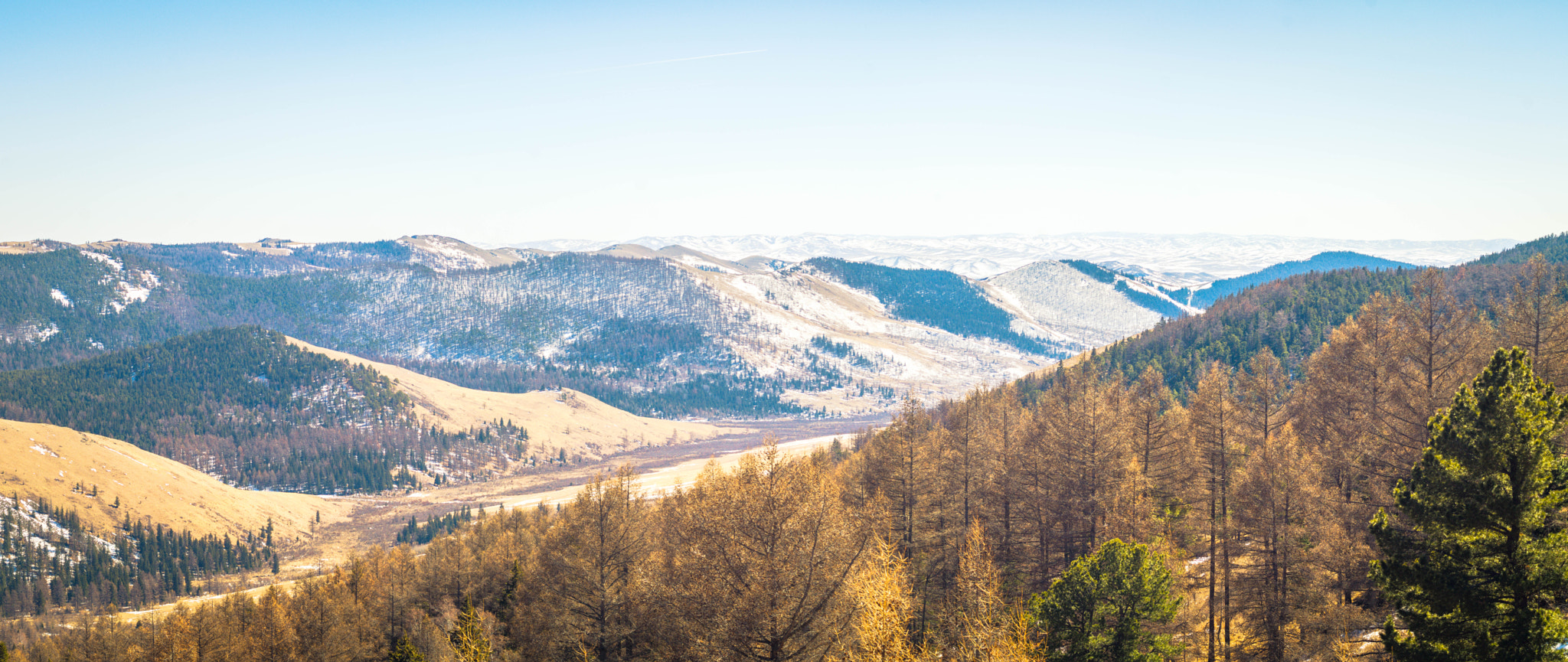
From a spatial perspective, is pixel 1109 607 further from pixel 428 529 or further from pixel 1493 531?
pixel 428 529

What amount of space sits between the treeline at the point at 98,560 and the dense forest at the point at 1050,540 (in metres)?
119

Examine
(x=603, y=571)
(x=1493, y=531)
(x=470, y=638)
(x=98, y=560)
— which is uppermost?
(x=1493, y=531)

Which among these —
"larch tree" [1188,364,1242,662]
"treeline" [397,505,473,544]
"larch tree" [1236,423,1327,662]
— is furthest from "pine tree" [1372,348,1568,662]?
"treeline" [397,505,473,544]

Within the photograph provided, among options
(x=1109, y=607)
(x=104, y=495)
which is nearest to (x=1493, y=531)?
(x=1109, y=607)

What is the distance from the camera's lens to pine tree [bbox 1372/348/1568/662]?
22016mm

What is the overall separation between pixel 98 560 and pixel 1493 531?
8441 inches

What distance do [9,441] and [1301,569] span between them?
257370 millimetres

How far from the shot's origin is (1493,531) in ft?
75.5

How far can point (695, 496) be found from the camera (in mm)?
58438

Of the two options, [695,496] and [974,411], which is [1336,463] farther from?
[695,496]

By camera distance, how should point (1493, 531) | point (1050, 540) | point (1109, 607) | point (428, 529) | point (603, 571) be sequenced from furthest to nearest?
1. point (428, 529)
2. point (1050, 540)
3. point (603, 571)
4. point (1109, 607)
5. point (1493, 531)

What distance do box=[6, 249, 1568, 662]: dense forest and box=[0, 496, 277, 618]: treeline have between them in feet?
391

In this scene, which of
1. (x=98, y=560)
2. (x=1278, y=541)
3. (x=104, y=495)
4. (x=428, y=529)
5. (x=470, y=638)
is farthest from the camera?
(x=104, y=495)

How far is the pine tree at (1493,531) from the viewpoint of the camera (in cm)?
2202
